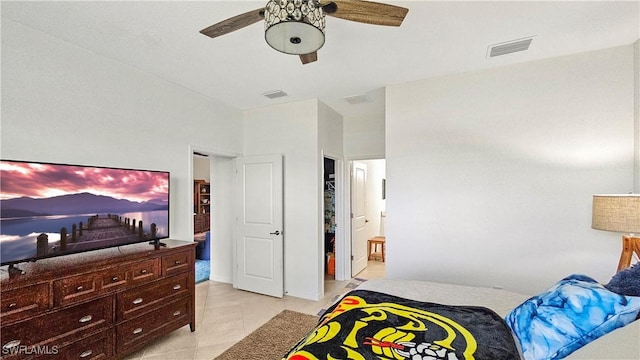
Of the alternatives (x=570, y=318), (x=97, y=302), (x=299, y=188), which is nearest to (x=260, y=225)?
(x=299, y=188)

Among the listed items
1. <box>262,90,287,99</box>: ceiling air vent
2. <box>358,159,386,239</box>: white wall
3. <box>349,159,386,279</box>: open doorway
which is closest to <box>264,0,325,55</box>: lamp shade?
<box>262,90,287,99</box>: ceiling air vent

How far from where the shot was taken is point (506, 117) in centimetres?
286

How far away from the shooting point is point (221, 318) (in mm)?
3283

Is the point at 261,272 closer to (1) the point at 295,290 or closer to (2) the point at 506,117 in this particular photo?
(1) the point at 295,290

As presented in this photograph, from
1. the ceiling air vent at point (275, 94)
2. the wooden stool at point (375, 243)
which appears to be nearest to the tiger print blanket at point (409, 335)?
the ceiling air vent at point (275, 94)

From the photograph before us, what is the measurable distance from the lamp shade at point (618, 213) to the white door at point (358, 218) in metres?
3.22

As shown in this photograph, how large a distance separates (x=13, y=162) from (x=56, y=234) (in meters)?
0.57

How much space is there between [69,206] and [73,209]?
4 centimetres

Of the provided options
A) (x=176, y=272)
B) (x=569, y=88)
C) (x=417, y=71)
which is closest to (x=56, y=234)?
(x=176, y=272)

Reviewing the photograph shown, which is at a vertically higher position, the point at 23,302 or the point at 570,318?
the point at 570,318

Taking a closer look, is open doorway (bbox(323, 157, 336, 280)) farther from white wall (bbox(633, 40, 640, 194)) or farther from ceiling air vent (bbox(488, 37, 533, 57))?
white wall (bbox(633, 40, 640, 194))

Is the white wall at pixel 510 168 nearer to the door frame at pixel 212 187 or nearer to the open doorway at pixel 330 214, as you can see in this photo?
the open doorway at pixel 330 214

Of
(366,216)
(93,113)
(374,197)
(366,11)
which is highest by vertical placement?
(366,11)

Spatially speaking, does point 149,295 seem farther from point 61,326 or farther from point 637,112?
point 637,112
